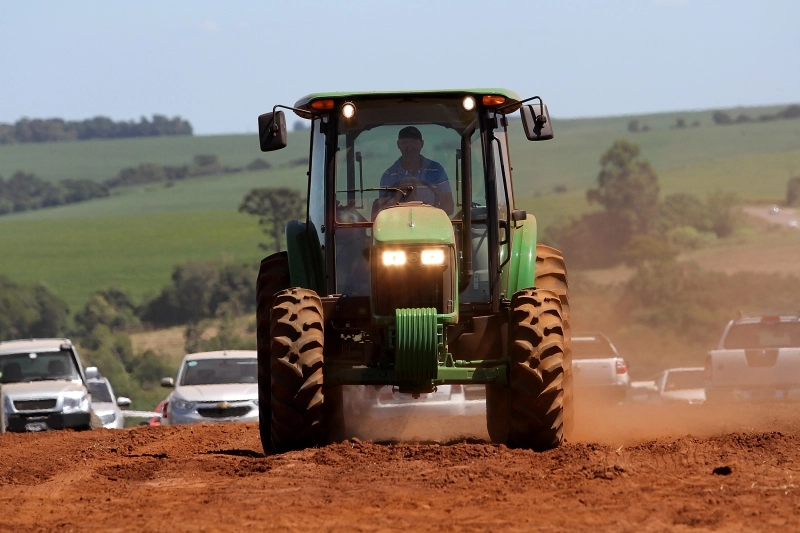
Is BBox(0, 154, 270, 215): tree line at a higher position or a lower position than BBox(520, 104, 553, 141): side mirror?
lower

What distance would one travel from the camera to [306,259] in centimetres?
1198

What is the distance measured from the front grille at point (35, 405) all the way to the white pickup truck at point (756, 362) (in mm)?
9252

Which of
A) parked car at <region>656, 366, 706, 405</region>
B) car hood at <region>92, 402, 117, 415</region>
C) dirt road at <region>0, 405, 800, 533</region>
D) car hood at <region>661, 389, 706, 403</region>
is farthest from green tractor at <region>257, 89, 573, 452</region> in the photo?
parked car at <region>656, 366, 706, 405</region>

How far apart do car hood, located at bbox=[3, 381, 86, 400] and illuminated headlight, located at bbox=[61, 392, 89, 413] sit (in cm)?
13

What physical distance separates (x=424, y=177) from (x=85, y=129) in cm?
14503

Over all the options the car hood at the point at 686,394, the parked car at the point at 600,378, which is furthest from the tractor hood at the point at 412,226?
the car hood at the point at 686,394

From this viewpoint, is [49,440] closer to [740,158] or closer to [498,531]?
[498,531]

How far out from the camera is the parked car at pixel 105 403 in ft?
73.8

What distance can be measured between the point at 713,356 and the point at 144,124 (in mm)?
143476

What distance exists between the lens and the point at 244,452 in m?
12.5

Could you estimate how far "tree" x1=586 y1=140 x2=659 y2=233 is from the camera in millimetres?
85250

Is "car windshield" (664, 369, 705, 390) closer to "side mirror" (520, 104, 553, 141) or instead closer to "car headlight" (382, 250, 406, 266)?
"side mirror" (520, 104, 553, 141)

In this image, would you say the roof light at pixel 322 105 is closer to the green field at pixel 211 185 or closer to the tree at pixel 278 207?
the tree at pixel 278 207

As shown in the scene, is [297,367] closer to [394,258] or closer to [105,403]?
[394,258]
